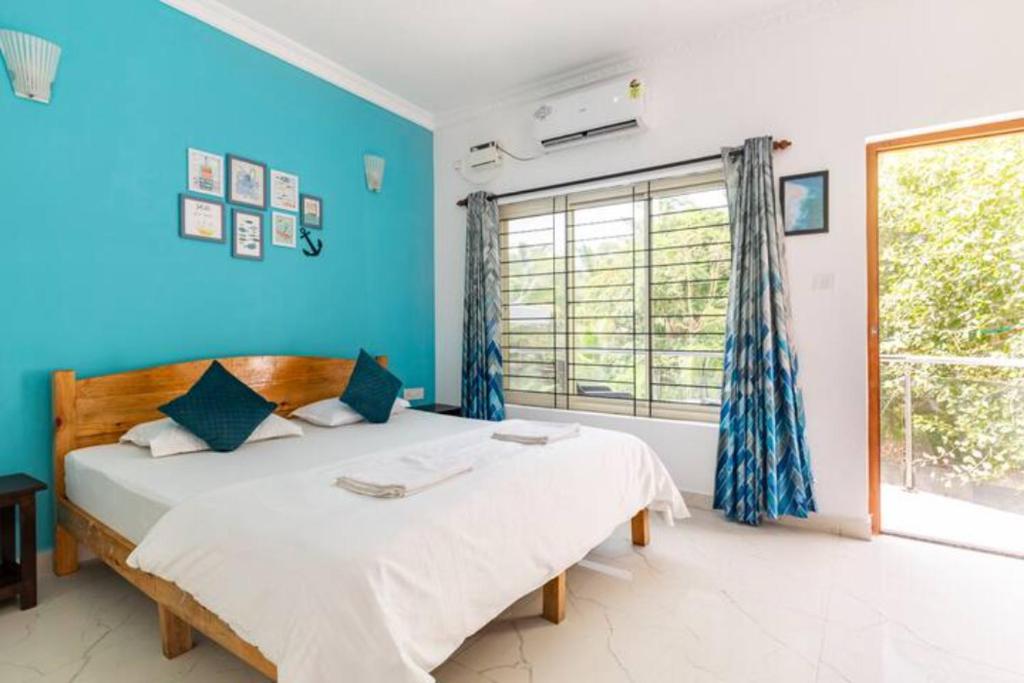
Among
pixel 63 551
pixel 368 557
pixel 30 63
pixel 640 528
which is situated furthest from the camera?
pixel 640 528

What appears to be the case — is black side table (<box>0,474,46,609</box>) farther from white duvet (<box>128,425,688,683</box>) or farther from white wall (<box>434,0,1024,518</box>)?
white wall (<box>434,0,1024,518</box>)

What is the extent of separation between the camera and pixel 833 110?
2848mm

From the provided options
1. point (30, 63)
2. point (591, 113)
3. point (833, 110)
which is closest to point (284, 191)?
point (30, 63)

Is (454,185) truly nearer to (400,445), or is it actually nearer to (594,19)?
(594,19)

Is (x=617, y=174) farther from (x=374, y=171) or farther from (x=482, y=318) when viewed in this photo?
(x=374, y=171)

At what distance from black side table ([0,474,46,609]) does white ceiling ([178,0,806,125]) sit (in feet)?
8.27

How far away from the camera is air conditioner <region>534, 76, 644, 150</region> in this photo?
10.9 feet

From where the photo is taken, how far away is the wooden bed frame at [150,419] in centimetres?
167

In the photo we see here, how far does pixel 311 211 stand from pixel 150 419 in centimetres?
157

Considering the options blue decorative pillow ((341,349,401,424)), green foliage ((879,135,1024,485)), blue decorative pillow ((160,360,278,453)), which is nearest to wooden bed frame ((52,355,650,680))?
blue decorative pillow ((160,360,278,453))

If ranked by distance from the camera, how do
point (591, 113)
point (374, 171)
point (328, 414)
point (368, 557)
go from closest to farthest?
point (368, 557)
point (328, 414)
point (591, 113)
point (374, 171)

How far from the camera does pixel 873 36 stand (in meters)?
2.74

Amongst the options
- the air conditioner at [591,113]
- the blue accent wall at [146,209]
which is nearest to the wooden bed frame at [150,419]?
the blue accent wall at [146,209]

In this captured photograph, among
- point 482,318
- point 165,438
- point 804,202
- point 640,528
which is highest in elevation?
point 804,202
